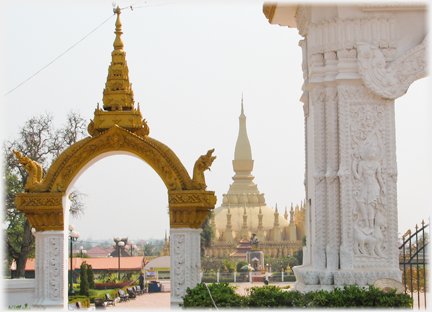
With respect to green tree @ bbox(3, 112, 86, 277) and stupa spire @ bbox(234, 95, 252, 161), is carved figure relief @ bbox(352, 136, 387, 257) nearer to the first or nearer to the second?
green tree @ bbox(3, 112, 86, 277)

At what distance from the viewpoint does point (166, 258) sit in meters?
27.6

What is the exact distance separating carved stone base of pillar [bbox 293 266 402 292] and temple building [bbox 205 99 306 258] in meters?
37.1

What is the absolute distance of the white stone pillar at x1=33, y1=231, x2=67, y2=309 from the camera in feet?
36.7

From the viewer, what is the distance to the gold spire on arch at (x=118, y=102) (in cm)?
1135

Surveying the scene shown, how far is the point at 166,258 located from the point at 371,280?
18366 millimetres

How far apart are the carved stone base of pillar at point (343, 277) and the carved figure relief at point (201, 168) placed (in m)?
2.29

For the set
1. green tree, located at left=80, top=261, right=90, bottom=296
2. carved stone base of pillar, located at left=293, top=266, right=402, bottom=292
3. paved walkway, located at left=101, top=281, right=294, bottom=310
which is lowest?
paved walkway, located at left=101, top=281, right=294, bottom=310

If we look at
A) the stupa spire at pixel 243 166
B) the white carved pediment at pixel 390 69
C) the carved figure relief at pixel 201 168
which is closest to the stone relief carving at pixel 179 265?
the carved figure relief at pixel 201 168

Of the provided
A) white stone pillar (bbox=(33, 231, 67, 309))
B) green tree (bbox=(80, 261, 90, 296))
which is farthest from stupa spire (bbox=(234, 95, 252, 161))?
white stone pillar (bbox=(33, 231, 67, 309))

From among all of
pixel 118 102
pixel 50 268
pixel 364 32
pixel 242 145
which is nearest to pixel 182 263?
pixel 50 268

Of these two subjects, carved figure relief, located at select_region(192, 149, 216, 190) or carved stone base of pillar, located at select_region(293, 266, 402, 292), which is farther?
carved figure relief, located at select_region(192, 149, 216, 190)

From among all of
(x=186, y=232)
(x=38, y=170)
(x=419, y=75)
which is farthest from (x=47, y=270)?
(x=419, y=75)

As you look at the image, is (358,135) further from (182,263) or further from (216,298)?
(182,263)

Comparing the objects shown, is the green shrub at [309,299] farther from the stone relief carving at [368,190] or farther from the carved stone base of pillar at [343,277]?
the stone relief carving at [368,190]
